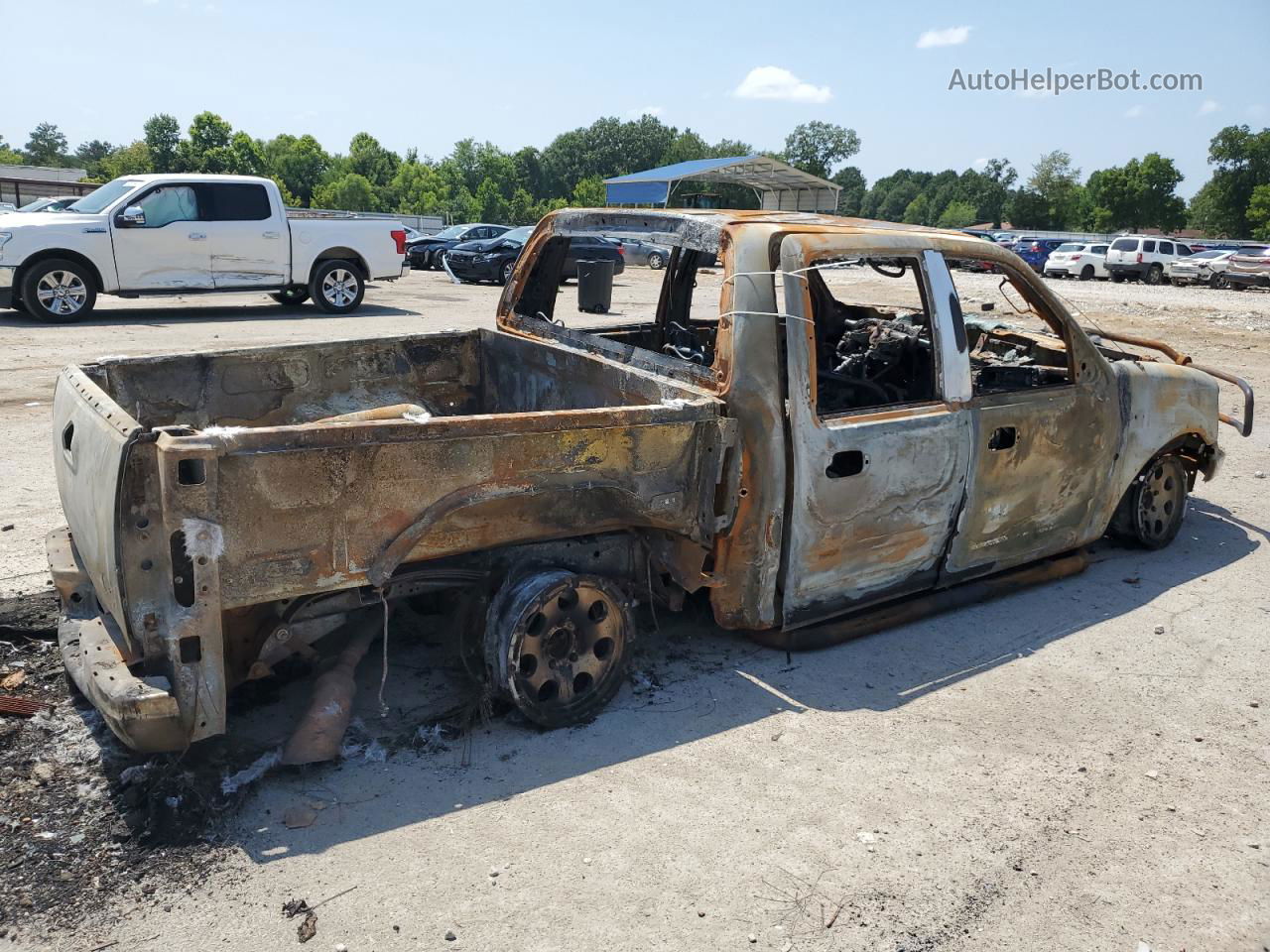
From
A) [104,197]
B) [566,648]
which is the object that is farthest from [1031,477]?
[104,197]

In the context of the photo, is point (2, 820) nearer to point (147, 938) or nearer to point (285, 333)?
point (147, 938)

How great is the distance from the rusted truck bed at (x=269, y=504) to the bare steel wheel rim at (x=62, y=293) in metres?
10.5

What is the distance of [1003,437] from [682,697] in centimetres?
192

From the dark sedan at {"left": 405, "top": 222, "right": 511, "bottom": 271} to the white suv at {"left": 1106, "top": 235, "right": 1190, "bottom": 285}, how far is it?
20445 mm

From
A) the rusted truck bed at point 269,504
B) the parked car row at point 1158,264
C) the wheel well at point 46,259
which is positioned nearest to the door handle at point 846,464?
the rusted truck bed at point 269,504

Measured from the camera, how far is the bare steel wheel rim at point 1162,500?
5551 mm

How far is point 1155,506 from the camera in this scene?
5.61 m

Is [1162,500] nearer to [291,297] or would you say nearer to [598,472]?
[598,472]

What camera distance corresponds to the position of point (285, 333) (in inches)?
496

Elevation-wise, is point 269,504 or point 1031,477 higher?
point 269,504

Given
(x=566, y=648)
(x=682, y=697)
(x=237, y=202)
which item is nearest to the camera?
(x=566, y=648)

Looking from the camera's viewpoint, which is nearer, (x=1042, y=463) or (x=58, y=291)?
(x=1042, y=463)

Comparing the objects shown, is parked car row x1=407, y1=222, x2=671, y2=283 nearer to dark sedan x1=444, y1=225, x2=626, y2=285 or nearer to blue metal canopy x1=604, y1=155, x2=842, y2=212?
dark sedan x1=444, y1=225, x2=626, y2=285

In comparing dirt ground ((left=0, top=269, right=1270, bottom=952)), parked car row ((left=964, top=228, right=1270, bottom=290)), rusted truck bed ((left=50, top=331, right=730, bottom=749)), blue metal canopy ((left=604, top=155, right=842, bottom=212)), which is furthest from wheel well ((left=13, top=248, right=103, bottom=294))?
parked car row ((left=964, top=228, right=1270, bottom=290))
